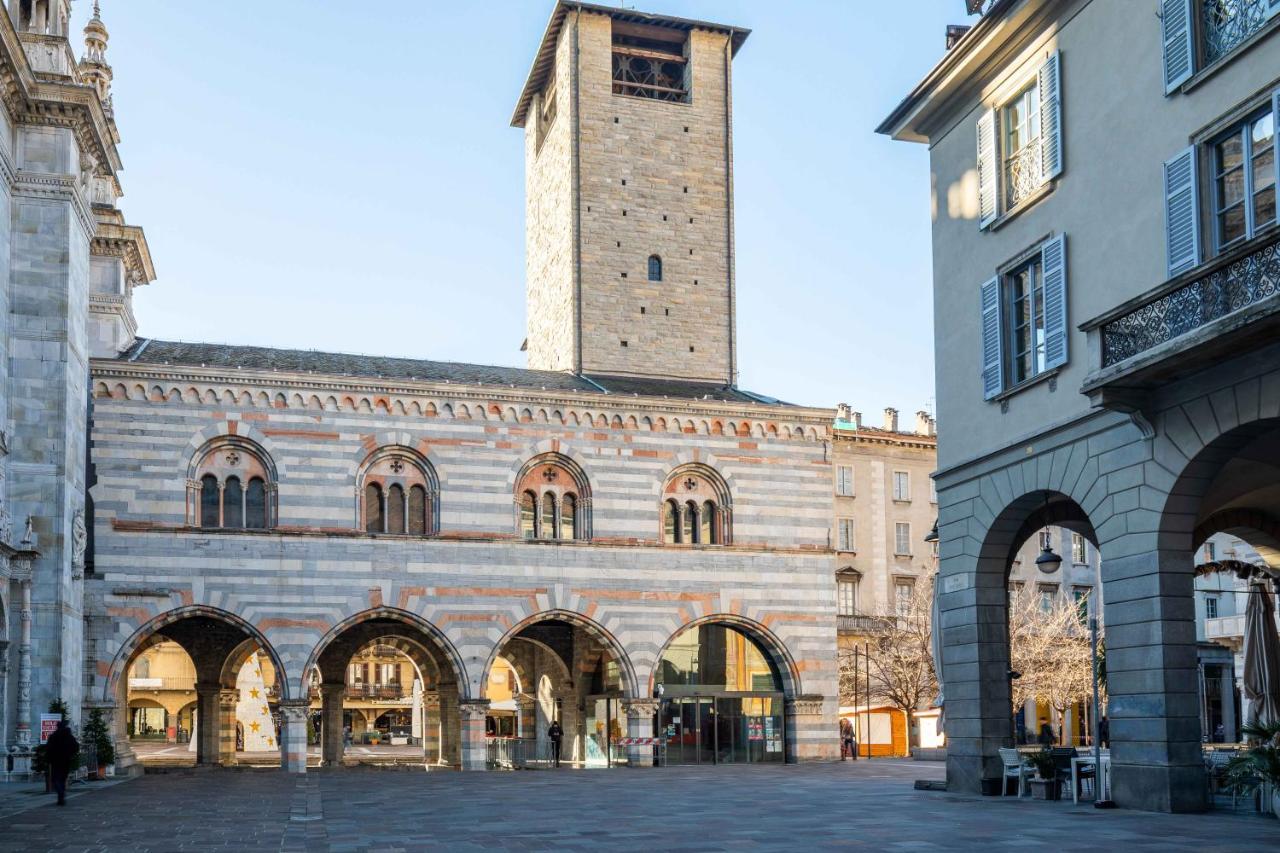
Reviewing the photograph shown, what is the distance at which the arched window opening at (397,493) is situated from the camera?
132 ft

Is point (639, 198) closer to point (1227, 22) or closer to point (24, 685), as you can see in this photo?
point (24, 685)

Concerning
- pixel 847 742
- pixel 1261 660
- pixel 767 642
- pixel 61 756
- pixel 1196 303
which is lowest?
pixel 847 742

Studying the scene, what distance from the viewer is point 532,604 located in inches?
1613

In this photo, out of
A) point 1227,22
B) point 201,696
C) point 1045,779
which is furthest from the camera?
point 201,696

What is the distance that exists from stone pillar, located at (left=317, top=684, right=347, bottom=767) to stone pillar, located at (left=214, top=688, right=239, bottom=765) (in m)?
2.80

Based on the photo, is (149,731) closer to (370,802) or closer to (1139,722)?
(370,802)

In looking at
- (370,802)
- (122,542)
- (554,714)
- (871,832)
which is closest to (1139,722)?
(871,832)

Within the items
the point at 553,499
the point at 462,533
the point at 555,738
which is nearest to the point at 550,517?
the point at 553,499

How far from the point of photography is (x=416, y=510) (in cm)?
4069

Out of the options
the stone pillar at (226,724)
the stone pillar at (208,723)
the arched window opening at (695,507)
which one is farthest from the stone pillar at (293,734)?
the arched window opening at (695,507)

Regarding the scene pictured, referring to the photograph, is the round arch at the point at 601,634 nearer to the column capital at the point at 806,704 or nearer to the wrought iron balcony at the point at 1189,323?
the column capital at the point at 806,704

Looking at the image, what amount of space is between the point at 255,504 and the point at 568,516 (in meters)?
8.48

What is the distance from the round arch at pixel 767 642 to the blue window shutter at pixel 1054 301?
71.9 feet

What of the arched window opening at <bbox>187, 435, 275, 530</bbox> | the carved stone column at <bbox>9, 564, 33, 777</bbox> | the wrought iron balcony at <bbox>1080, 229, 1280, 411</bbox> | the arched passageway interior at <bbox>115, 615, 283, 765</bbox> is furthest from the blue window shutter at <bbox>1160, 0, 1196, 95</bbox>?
the arched passageway interior at <bbox>115, 615, 283, 765</bbox>
